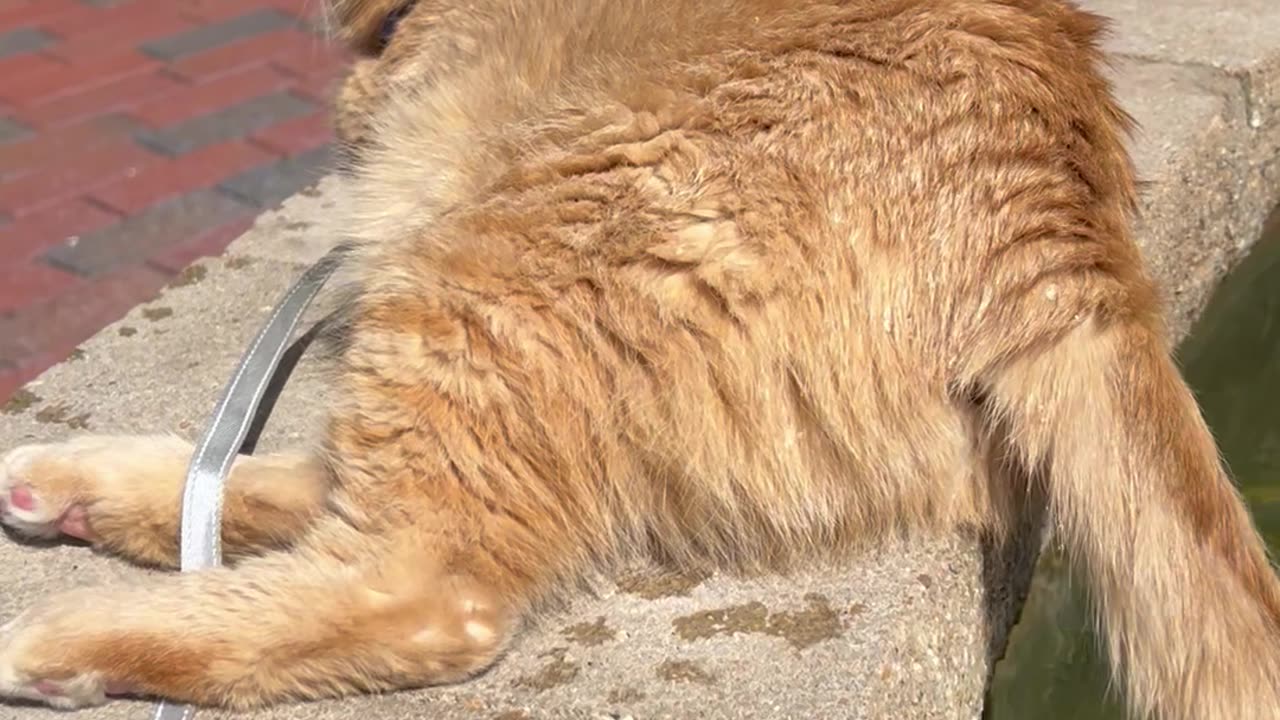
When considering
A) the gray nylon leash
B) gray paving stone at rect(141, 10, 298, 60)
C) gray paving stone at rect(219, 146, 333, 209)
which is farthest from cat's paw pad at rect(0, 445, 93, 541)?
gray paving stone at rect(141, 10, 298, 60)

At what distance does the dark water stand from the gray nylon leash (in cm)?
127

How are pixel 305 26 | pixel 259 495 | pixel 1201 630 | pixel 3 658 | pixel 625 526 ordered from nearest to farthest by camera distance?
pixel 1201 630 < pixel 3 658 < pixel 625 526 < pixel 259 495 < pixel 305 26

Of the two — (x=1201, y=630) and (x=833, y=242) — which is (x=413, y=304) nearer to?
(x=833, y=242)

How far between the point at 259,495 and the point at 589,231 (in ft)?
2.23

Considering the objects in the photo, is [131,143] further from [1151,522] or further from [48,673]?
[1151,522]

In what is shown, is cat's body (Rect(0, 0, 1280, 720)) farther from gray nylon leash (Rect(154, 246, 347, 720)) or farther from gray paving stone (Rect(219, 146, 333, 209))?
gray paving stone (Rect(219, 146, 333, 209))

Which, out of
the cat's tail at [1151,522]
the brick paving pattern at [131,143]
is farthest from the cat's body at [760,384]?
the brick paving pattern at [131,143]

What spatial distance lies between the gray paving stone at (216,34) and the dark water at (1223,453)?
305cm

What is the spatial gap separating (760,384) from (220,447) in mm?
832

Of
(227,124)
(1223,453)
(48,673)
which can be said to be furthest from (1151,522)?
(227,124)

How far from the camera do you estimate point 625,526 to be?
197 centimetres

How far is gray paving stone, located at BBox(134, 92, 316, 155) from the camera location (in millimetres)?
3930

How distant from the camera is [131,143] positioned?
3.91m

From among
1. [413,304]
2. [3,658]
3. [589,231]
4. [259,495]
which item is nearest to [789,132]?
[589,231]
